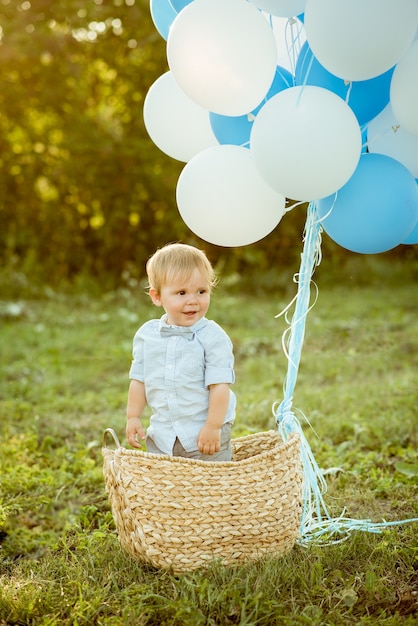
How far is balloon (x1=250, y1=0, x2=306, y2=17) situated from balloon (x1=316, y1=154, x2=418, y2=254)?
0.50m

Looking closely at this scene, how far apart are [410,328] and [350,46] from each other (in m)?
4.11

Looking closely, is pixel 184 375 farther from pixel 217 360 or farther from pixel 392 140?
pixel 392 140

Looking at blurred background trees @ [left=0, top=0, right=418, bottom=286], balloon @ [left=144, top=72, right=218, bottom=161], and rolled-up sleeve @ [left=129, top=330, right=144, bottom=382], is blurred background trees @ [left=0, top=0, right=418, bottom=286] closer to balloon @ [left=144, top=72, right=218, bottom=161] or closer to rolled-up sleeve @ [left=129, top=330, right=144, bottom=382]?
balloon @ [left=144, top=72, right=218, bottom=161]

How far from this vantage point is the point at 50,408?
4242 millimetres

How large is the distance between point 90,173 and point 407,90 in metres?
6.21

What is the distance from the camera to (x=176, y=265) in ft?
8.01

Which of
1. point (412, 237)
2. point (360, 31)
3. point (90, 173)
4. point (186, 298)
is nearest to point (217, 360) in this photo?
point (186, 298)

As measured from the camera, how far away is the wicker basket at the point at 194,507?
89.1 inches

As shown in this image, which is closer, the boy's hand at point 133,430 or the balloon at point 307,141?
the balloon at point 307,141

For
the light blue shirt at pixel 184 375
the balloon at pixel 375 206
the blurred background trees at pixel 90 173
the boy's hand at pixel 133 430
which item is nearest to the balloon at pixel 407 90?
the balloon at pixel 375 206

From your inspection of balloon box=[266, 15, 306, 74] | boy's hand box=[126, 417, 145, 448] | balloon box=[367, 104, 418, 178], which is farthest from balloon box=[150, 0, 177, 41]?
boy's hand box=[126, 417, 145, 448]

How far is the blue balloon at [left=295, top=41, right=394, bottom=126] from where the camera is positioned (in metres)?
2.29

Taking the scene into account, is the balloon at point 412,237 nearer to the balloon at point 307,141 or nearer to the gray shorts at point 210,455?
the balloon at point 307,141

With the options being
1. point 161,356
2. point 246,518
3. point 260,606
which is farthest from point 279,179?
point 260,606
